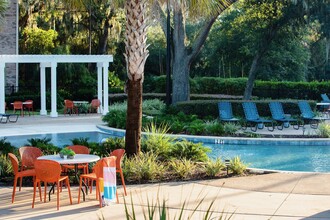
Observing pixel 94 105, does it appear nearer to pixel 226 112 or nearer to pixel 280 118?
pixel 226 112

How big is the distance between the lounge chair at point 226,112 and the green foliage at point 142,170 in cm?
891

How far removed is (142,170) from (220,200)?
6.91 ft

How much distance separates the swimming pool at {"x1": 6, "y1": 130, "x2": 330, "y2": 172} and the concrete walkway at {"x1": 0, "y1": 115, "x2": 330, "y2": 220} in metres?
2.84

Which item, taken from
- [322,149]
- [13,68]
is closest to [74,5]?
[322,149]

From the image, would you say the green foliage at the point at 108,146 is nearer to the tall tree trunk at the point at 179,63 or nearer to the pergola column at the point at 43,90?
the tall tree trunk at the point at 179,63

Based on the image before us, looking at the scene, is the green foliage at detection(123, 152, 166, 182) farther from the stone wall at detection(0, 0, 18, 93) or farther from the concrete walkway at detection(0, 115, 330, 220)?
the stone wall at detection(0, 0, 18, 93)

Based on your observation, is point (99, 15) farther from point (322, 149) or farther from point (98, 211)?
point (98, 211)

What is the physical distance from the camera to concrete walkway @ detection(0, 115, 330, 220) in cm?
838

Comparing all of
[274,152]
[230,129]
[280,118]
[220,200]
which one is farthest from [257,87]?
[220,200]

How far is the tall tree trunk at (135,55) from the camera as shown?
466 inches

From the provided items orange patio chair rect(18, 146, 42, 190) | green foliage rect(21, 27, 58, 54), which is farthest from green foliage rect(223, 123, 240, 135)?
green foliage rect(21, 27, 58, 54)

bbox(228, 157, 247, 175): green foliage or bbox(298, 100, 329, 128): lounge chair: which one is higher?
bbox(298, 100, 329, 128): lounge chair

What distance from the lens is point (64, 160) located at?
952cm

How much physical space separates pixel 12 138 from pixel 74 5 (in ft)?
22.8
